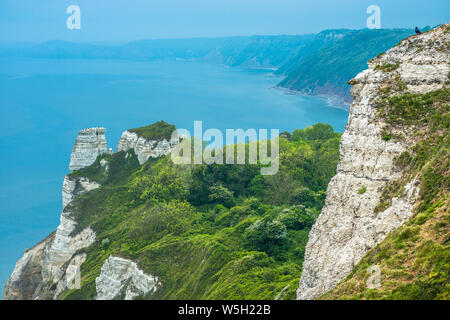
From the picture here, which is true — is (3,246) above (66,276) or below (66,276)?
below

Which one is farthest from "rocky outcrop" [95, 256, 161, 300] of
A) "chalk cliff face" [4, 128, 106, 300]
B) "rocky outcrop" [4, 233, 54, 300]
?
"rocky outcrop" [4, 233, 54, 300]

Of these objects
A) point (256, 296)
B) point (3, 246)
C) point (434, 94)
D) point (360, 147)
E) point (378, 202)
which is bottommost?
point (3, 246)

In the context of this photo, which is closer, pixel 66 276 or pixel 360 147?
pixel 360 147

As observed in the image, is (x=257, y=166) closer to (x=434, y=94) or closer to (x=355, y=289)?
(x=434, y=94)

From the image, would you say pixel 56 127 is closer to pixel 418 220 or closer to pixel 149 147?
pixel 149 147

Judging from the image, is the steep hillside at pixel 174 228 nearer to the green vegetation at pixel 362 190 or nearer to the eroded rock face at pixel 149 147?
the eroded rock face at pixel 149 147

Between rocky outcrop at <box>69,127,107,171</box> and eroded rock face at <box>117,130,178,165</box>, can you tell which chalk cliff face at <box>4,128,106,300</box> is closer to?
rocky outcrop at <box>69,127,107,171</box>

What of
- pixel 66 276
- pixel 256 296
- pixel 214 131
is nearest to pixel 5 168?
pixel 214 131

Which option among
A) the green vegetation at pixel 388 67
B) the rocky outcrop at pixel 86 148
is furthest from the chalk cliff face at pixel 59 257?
the green vegetation at pixel 388 67
